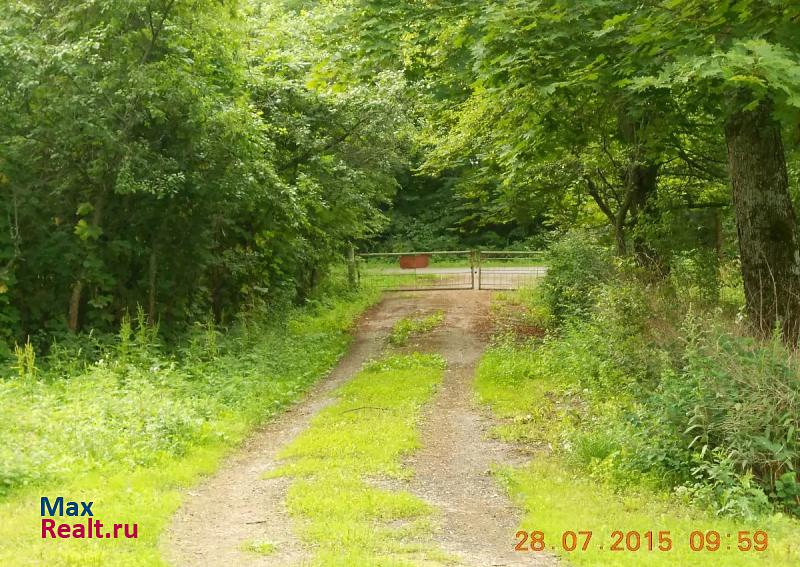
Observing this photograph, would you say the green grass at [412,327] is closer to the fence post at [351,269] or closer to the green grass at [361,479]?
the green grass at [361,479]

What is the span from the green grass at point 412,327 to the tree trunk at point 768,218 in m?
8.92

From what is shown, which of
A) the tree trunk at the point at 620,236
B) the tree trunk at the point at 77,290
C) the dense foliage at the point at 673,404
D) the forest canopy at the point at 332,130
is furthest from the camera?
the tree trunk at the point at 620,236

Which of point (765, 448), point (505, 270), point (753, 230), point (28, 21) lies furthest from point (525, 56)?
point (505, 270)

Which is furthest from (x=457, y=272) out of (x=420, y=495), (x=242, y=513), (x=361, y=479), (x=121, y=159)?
(x=242, y=513)

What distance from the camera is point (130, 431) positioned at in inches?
340

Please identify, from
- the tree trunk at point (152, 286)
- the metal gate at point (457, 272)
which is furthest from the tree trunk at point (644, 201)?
the metal gate at point (457, 272)

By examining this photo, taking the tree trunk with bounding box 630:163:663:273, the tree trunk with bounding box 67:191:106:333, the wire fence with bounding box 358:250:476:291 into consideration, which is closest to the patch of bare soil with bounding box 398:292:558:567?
the tree trunk with bounding box 630:163:663:273

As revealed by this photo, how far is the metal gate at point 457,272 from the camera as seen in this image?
2823 centimetres

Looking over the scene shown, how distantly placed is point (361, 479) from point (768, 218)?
5.77 metres

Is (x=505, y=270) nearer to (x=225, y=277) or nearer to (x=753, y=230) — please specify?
(x=225, y=277)

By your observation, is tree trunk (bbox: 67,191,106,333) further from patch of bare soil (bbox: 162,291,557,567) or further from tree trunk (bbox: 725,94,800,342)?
tree trunk (bbox: 725,94,800,342)

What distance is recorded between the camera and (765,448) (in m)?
7.07

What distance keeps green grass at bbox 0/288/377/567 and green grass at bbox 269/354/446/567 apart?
1025 mm

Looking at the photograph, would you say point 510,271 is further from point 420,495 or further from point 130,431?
point 420,495
